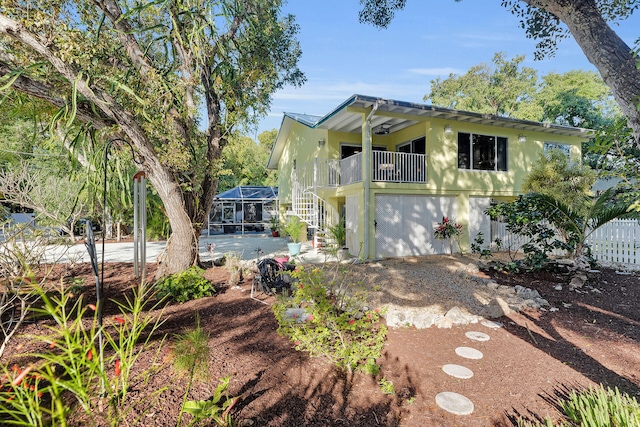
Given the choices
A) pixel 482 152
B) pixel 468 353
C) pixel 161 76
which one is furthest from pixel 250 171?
pixel 468 353

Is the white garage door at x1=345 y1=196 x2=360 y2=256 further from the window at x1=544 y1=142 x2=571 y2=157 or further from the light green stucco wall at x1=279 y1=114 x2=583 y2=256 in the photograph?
the window at x1=544 y1=142 x2=571 y2=157

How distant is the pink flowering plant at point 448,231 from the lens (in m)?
10.2

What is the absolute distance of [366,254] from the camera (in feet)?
31.4

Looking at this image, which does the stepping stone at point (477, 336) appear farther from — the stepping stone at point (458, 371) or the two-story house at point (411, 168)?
the two-story house at point (411, 168)

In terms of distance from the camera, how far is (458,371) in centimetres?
316

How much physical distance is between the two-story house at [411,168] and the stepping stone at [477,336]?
4731mm

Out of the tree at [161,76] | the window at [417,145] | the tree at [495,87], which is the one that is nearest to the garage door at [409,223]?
the window at [417,145]

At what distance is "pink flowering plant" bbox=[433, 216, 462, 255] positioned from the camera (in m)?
10.2

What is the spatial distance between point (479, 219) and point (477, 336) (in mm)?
8652

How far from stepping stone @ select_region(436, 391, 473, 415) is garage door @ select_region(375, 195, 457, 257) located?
7245 mm

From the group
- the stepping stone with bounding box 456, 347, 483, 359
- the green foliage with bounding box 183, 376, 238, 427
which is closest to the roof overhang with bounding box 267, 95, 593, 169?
the stepping stone with bounding box 456, 347, 483, 359

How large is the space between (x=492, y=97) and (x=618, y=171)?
23837mm

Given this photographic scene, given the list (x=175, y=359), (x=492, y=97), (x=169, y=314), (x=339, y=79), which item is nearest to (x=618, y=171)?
(x=175, y=359)

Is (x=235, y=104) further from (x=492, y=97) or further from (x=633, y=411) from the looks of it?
(x=492, y=97)
